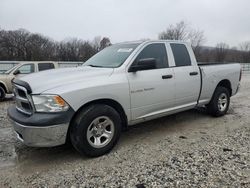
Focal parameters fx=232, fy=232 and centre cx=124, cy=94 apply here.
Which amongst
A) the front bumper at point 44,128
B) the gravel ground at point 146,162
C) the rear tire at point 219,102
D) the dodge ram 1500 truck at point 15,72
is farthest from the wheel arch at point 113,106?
the dodge ram 1500 truck at point 15,72

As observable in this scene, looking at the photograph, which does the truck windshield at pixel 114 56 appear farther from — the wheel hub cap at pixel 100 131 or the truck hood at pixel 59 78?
the wheel hub cap at pixel 100 131

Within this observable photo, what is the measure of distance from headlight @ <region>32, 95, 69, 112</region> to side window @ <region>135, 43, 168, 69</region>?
1795mm

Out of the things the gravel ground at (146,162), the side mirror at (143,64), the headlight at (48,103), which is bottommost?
the gravel ground at (146,162)

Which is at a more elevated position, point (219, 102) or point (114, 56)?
point (114, 56)

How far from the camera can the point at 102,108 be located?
3.61 metres

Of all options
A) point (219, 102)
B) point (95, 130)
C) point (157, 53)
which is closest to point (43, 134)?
point (95, 130)

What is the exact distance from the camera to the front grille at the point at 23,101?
3372 millimetres

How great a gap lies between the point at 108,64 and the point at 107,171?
1.94 m

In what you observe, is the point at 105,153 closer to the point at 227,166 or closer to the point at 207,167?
the point at 207,167

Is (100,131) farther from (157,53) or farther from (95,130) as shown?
(157,53)

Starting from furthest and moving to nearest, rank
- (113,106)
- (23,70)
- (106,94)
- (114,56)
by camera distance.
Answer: (23,70) → (114,56) → (113,106) → (106,94)

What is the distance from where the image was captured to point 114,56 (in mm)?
→ 4480

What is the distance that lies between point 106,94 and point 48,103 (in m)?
0.89

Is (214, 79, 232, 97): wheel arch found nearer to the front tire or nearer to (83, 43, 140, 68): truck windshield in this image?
(83, 43, 140, 68): truck windshield
